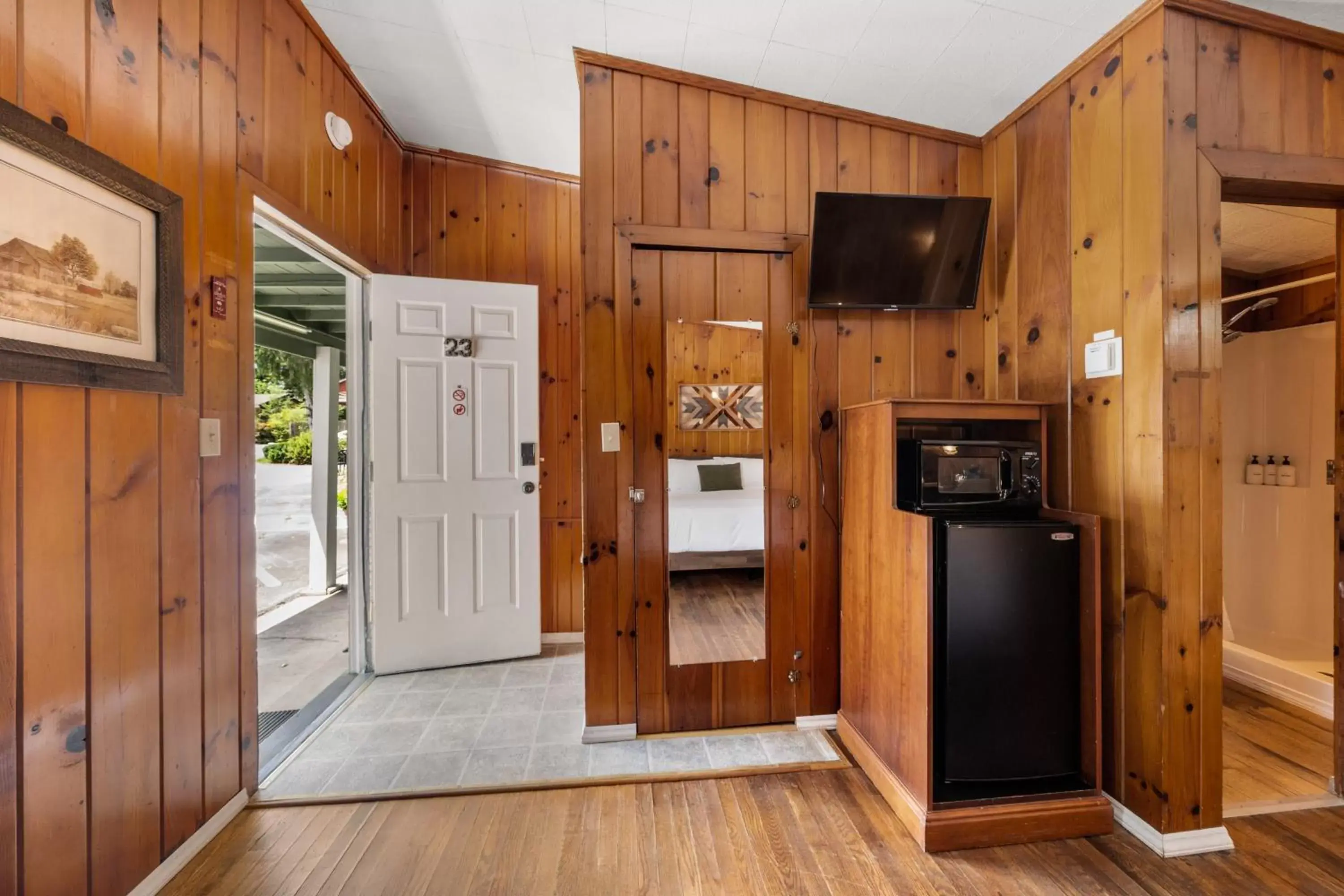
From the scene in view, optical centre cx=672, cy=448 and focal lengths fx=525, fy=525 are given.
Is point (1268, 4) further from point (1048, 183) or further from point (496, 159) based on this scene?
point (496, 159)

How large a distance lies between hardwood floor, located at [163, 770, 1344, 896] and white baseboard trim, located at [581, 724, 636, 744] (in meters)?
0.29

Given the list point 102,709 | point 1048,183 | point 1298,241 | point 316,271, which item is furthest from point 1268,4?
point 316,271

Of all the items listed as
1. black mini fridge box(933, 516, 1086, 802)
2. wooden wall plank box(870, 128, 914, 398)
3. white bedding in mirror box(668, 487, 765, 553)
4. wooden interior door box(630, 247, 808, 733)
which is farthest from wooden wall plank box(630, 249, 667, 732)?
black mini fridge box(933, 516, 1086, 802)

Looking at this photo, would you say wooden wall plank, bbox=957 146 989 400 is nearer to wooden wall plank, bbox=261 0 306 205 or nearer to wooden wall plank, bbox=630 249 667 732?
wooden wall plank, bbox=630 249 667 732

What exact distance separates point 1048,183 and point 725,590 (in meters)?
1.97

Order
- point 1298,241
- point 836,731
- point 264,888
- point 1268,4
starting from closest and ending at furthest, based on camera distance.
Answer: point 264,888
point 1268,4
point 836,731
point 1298,241

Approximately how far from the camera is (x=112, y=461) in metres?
1.28

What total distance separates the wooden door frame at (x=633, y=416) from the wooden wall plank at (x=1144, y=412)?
1022 millimetres

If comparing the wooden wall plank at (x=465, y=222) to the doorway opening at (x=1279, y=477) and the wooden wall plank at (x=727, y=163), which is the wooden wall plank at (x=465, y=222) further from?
the doorway opening at (x=1279, y=477)

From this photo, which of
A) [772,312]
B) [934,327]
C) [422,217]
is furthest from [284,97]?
[934,327]

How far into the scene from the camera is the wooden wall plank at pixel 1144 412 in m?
1.55

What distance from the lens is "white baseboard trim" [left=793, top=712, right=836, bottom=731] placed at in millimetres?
2174

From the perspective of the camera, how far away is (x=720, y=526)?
7.16ft

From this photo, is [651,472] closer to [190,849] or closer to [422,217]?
[190,849]
